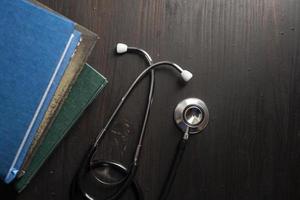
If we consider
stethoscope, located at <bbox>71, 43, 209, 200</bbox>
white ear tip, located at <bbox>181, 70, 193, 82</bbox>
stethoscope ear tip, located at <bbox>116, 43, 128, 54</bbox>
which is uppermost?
stethoscope ear tip, located at <bbox>116, 43, 128, 54</bbox>

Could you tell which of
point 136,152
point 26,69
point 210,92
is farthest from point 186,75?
point 26,69

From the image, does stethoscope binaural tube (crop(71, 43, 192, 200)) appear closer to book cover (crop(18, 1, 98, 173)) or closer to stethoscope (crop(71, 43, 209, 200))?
stethoscope (crop(71, 43, 209, 200))

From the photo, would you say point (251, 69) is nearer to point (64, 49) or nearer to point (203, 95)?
point (203, 95)

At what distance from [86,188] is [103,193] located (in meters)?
0.04

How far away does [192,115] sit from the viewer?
96cm

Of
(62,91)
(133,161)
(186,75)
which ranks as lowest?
(133,161)

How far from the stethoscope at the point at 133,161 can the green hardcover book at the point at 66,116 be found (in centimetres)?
8

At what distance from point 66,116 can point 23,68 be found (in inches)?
6.5

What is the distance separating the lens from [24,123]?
0.78m

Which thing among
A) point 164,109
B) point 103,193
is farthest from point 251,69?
point 103,193

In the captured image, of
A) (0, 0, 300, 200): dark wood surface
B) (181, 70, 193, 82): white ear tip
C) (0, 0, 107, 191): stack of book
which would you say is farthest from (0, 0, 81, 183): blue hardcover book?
(181, 70, 193, 82): white ear tip

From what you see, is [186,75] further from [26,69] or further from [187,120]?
[26,69]

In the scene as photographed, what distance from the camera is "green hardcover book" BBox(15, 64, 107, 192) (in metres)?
0.88

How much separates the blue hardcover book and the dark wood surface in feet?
0.54
